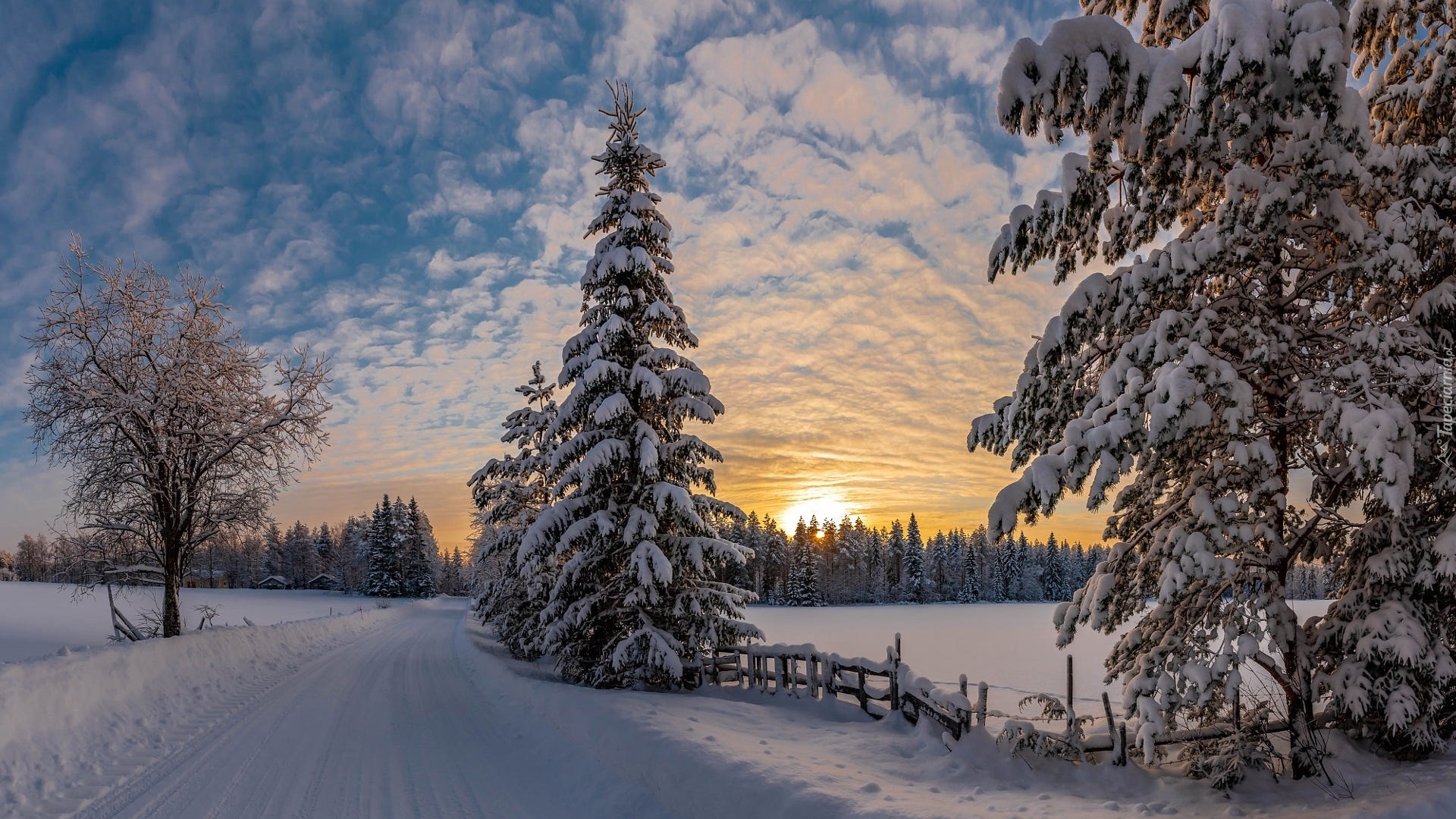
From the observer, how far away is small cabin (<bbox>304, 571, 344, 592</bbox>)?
123m

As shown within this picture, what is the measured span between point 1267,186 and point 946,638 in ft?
124

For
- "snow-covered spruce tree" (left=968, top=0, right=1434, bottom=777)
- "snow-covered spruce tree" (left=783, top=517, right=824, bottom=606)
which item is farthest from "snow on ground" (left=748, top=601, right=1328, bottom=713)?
"snow-covered spruce tree" (left=783, top=517, right=824, bottom=606)

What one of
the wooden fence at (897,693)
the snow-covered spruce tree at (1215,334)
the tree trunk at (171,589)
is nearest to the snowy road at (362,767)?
the wooden fence at (897,693)

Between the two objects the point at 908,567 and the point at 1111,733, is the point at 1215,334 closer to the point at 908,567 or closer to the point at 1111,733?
the point at 1111,733

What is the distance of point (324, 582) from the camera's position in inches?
4914

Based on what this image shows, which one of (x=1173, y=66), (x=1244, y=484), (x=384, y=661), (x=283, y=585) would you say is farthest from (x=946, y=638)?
(x=283, y=585)

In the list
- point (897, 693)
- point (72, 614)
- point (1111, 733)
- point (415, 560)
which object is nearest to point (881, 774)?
point (1111, 733)

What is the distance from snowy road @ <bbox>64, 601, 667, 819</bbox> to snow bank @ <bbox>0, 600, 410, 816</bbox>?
627 mm

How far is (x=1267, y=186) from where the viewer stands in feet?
22.1

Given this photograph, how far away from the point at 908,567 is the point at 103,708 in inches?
4154

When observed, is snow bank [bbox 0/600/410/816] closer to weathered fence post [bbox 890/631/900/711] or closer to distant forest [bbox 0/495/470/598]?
weathered fence post [bbox 890/631/900/711]

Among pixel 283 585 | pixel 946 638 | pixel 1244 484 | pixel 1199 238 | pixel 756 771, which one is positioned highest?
pixel 1199 238

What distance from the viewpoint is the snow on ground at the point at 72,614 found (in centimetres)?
2303

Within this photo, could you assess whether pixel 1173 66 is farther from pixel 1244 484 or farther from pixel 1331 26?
pixel 1244 484
